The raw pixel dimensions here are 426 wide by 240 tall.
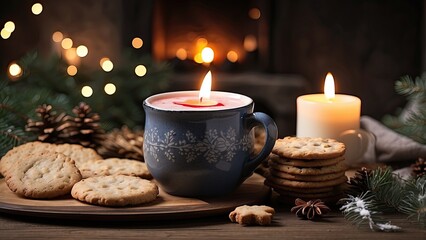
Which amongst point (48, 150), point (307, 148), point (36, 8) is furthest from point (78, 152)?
point (36, 8)

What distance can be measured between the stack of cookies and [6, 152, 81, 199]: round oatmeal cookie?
303 millimetres

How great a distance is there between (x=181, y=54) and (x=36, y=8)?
695 mm

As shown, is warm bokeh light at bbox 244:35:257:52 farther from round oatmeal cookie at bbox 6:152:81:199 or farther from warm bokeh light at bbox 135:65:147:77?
round oatmeal cookie at bbox 6:152:81:199

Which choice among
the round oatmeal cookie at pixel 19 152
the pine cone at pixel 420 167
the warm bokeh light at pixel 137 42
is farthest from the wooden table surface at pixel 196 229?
the warm bokeh light at pixel 137 42

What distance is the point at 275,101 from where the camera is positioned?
2.89 metres

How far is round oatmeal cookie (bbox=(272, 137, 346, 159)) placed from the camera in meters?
0.96

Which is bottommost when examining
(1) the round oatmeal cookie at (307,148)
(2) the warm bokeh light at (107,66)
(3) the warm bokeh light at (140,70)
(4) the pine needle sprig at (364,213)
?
(4) the pine needle sprig at (364,213)

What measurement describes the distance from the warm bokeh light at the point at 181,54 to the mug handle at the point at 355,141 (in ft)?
6.32

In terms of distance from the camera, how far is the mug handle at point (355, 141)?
1160 millimetres

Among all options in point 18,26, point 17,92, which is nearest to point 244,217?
point 17,92

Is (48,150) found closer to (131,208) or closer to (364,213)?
(131,208)

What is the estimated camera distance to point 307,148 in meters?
0.99

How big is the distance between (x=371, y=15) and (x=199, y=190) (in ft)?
7.18

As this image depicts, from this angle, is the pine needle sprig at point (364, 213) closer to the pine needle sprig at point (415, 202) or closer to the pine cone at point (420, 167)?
the pine needle sprig at point (415, 202)
